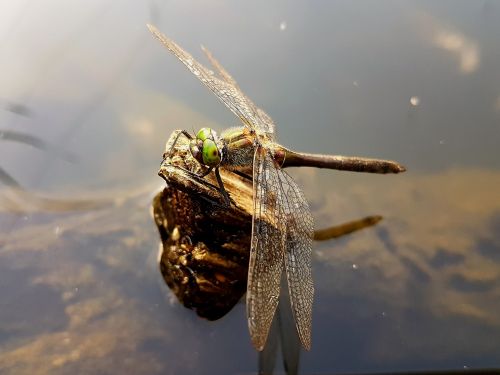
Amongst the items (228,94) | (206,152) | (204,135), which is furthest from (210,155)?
(228,94)

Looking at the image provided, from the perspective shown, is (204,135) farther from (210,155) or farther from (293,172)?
(293,172)

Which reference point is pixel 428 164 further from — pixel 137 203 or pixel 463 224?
pixel 137 203

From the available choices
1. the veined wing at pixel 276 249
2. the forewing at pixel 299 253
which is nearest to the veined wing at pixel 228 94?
the veined wing at pixel 276 249

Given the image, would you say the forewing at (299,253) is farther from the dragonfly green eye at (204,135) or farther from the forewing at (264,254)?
the dragonfly green eye at (204,135)

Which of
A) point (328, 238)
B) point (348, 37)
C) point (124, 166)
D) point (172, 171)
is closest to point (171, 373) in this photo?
point (172, 171)

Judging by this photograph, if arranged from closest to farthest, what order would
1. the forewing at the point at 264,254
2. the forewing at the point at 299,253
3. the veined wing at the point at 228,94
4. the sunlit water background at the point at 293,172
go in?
the forewing at the point at 264,254, the forewing at the point at 299,253, the sunlit water background at the point at 293,172, the veined wing at the point at 228,94

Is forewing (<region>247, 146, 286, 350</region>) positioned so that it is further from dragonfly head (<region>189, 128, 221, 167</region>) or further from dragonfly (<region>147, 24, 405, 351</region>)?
dragonfly head (<region>189, 128, 221, 167</region>)
